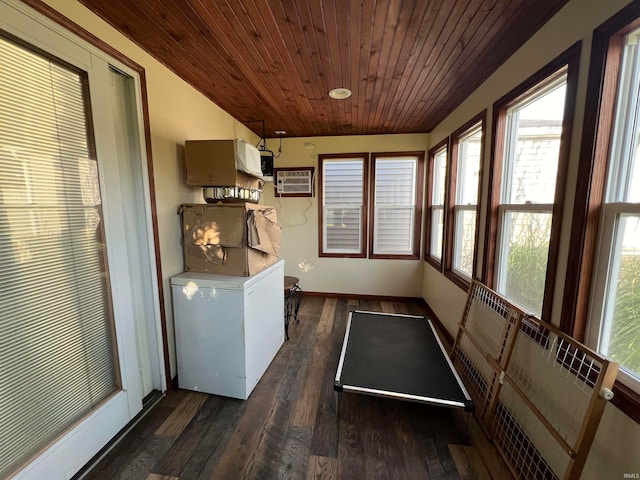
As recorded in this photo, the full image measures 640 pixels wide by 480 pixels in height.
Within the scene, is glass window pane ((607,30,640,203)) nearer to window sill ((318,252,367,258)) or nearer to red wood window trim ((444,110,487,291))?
red wood window trim ((444,110,487,291))

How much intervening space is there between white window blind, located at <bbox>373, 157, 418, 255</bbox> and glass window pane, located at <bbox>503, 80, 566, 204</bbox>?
1.86 meters

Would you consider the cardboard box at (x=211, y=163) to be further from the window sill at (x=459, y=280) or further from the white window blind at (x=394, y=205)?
the white window blind at (x=394, y=205)

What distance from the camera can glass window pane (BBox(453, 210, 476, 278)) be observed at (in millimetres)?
2385

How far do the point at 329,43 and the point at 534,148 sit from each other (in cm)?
143

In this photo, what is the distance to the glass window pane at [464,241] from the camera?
238cm

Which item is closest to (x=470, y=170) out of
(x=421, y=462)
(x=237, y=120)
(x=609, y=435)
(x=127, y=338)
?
(x=609, y=435)

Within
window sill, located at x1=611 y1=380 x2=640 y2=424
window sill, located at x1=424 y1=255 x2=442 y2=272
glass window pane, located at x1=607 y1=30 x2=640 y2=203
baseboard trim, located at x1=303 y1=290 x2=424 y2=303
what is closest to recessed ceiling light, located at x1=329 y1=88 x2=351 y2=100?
glass window pane, located at x1=607 y1=30 x2=640 y2=203

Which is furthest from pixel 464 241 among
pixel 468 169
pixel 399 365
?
pixel 399 365

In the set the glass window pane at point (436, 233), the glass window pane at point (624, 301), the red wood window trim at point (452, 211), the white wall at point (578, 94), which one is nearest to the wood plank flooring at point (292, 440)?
the white wall at point (578, 94)

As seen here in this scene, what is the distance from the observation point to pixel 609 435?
98cm

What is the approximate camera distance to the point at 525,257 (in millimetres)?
1641

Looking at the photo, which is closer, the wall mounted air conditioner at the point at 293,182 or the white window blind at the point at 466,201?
the white window blind at the point at 466,201

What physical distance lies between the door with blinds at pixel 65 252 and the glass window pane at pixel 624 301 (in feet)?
8.15

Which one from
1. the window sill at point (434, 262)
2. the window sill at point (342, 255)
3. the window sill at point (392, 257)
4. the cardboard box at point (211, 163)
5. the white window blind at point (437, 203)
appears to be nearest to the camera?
the cardboard box at point (211, 163)
